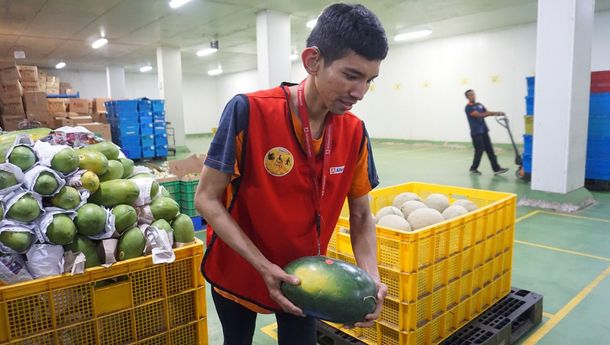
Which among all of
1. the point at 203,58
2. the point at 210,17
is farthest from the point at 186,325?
the point at 203,58

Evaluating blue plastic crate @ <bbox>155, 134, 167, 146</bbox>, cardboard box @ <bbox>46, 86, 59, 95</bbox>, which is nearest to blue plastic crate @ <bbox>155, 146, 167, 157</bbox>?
blue plastic crate @ <bbox>155, 134, 167, 146</bbox>

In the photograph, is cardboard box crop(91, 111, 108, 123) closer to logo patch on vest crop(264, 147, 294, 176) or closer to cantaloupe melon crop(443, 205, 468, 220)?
cantaloupe melon crop(443, 205, 468, 220)

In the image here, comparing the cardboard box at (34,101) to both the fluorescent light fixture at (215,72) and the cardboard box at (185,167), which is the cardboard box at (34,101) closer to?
the cardboard box at (185,167)

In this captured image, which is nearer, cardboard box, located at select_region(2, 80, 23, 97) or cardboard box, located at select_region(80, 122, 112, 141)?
cardboard box, located at select_region(2, 80, 23, 97)

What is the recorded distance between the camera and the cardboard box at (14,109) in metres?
8.97

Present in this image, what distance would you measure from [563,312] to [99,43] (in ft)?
52.1

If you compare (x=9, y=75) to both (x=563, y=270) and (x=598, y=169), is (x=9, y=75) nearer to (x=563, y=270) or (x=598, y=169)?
(x=563, y=270)

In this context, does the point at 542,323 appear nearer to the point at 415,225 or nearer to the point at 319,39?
the point at 415,225

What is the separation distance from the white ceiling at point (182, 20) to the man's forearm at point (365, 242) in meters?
8.79

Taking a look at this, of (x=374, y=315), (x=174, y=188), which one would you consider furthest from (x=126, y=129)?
(x=374, y=315)

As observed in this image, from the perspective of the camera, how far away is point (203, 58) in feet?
64.4

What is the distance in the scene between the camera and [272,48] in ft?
33.8

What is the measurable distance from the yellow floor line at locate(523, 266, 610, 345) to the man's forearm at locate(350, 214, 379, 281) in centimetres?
194

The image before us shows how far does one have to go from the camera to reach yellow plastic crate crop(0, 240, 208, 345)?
174 centimetres
